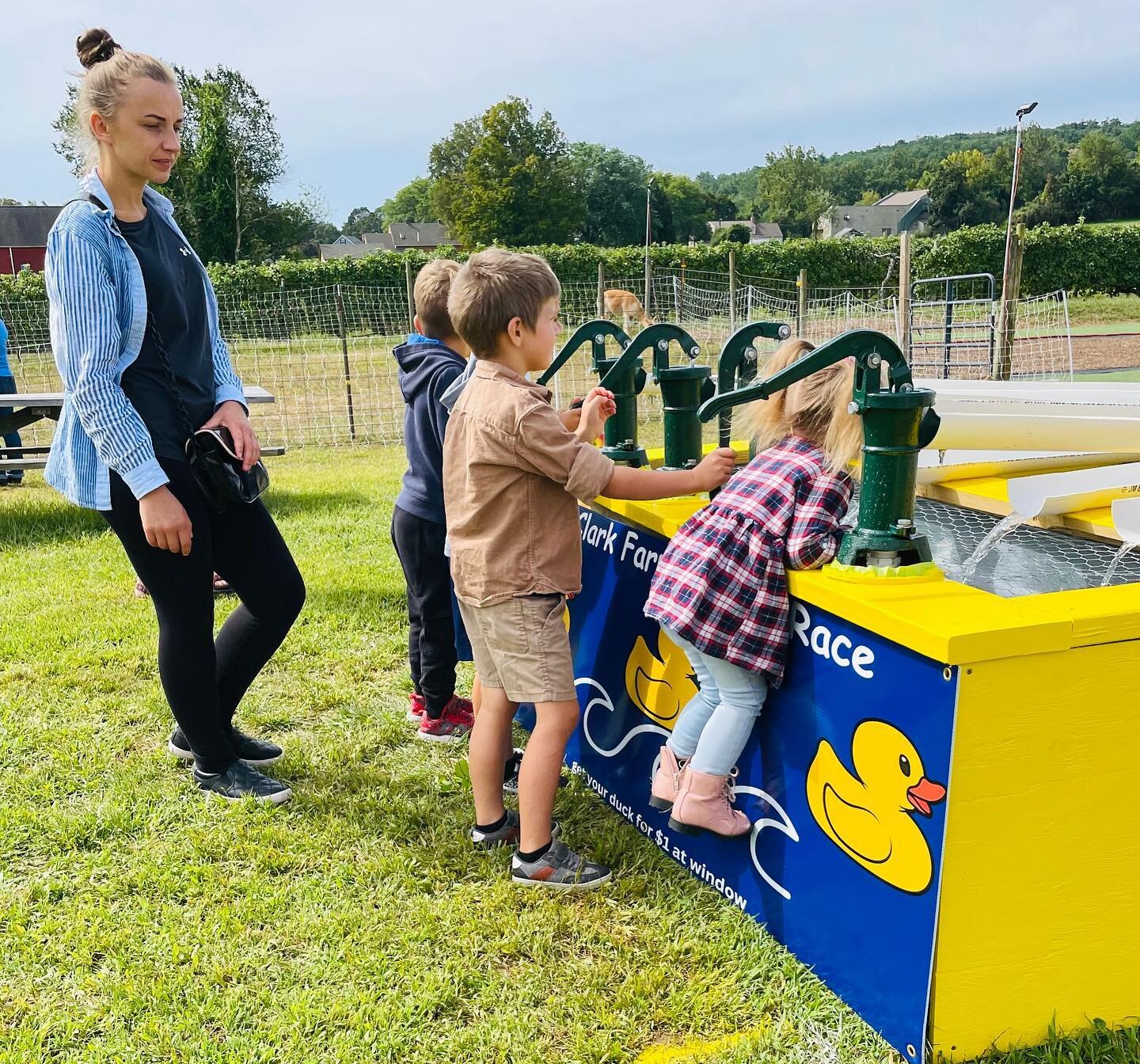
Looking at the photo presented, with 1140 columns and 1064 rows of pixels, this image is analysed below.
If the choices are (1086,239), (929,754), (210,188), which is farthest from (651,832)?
(210,188)

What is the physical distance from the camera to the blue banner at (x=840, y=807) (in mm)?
1637

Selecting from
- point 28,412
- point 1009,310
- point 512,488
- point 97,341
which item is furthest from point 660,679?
point 1009,310

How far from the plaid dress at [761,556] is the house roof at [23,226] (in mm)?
74831

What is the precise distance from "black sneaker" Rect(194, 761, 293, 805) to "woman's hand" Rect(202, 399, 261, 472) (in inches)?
36.8

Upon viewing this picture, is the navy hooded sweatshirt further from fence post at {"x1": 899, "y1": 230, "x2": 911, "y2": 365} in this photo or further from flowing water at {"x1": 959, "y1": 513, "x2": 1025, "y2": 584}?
fence post at {"x1": 899, "y1": 230, "x2": 911, "y2": 365}

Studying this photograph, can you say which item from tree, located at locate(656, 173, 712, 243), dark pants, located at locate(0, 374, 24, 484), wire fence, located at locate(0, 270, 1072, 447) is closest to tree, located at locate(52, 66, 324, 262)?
wire fence, located at locate(0, 270, 1072, 447)

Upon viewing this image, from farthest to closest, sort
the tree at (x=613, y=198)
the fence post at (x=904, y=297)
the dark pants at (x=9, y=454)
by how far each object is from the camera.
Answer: the tree at (x=613, y=198) < the fence post at (x=904, y=297) < the dark pants at (x=9, y=454)

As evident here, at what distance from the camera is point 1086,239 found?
1352 inches

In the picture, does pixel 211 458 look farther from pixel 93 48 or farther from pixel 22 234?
pixel 22 234

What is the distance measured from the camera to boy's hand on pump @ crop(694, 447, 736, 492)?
214cm

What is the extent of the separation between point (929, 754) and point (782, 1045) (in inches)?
27.3

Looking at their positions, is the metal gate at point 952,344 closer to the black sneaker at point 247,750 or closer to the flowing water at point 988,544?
the flowing water at point 988,544

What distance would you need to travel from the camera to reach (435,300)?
10.1 feet

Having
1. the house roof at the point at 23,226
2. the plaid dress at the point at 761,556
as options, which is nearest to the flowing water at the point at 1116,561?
the plaid dress at the point at 761,556
